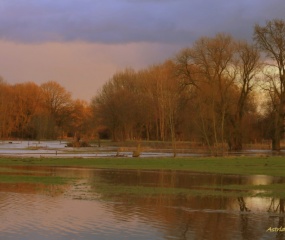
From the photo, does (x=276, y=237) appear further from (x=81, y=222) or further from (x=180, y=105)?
(x=180, y=105)

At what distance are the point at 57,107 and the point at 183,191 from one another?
118 m

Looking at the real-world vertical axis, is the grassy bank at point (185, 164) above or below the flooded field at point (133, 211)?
above

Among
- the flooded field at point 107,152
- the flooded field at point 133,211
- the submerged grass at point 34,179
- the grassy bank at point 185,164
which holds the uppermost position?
the flooded field at point 107,152

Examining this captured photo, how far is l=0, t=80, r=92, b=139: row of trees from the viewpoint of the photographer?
114 metres

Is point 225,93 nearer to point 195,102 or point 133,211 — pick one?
point 195,102

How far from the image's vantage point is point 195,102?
6569 cm

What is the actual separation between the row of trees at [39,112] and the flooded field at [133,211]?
8242cm

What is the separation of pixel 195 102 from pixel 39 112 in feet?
205

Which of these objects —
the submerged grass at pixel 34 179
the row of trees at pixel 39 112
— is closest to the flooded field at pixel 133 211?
the submerged grass at pixel 34 179

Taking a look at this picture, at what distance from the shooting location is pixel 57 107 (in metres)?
137

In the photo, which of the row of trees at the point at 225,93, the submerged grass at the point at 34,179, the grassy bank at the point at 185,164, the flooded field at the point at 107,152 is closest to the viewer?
the submerged grass at the point at 34,179

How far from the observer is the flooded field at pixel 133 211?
491 inches

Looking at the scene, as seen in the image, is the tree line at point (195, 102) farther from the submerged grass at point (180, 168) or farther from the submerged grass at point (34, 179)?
the submerged grass at point (34, 179)

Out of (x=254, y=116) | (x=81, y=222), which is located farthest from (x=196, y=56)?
→ (x=81, y=222)
